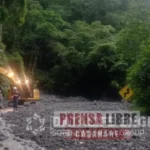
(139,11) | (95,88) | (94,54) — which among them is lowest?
(95,88)

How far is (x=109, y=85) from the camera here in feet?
127

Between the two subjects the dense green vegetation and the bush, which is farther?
the dense green vegetation

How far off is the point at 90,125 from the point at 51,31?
2567 cm

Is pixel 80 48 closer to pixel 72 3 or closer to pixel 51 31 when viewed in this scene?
pixel 51 31

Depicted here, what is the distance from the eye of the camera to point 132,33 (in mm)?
26562

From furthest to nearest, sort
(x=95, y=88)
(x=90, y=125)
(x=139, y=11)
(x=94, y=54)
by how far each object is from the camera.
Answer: (x=95, y=88) < (x=94, y=54) < (x=139, y=11) < (x=90, y=125)

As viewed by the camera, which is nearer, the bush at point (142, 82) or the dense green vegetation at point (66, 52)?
the bush at point (142, 82)

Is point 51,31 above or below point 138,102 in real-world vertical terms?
above

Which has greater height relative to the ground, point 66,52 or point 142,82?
point 66,52

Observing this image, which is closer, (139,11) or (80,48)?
(139,11)

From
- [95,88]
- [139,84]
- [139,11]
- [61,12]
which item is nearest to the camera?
[139,84]

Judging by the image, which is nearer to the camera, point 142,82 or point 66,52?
point 142,82

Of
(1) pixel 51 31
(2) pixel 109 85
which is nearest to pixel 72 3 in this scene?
Answer: (1) pixel 51 31

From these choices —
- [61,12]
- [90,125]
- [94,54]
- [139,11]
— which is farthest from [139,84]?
[61,12]
